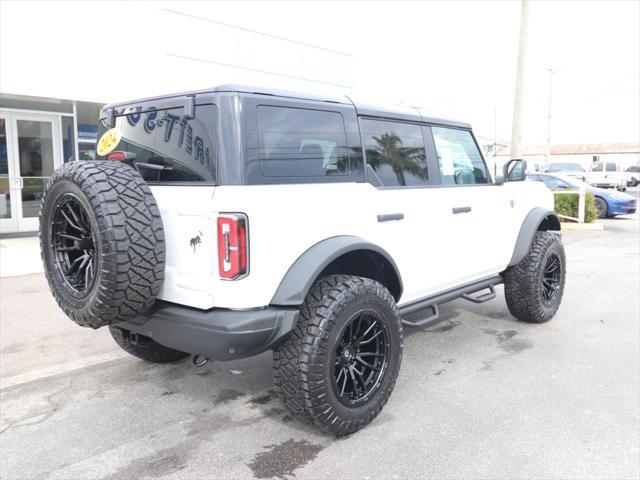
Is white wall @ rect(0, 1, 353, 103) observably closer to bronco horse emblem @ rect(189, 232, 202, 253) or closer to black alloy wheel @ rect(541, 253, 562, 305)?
black alloy wheel @ rect(541, 253, 562, 305)

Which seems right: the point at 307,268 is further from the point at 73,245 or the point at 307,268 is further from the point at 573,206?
the point at 573,206

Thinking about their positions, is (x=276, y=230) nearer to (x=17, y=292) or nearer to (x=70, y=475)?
(x=70, y=475)

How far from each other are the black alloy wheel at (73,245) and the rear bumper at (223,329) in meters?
0.47

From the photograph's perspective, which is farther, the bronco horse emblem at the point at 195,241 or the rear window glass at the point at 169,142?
the rear window glass at the point at 169,142

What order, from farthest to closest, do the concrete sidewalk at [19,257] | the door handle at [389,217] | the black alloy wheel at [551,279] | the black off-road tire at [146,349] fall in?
the concrete sidewalk at [19,257], the black alloy wheel at [551,279], the black off-road tire at [146,349], the door handle at [389,217]

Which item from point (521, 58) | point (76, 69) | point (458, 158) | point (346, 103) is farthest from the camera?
point (521, 58)

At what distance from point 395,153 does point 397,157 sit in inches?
1.3

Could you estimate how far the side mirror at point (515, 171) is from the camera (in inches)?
196

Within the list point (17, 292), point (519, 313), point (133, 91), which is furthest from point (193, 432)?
point (133, 91)

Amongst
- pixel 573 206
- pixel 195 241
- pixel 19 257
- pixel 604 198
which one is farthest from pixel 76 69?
pixel 604 198

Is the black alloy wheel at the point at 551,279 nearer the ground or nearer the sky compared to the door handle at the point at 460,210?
nearer the ground

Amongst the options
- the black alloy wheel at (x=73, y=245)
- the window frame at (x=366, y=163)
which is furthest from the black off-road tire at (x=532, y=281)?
the black alloy wheel at (x=73, y=245)

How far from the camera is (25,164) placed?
38.0 ft

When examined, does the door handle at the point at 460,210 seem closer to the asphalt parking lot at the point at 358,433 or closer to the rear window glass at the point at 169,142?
the asphalt parking lot at the point at 358,433
